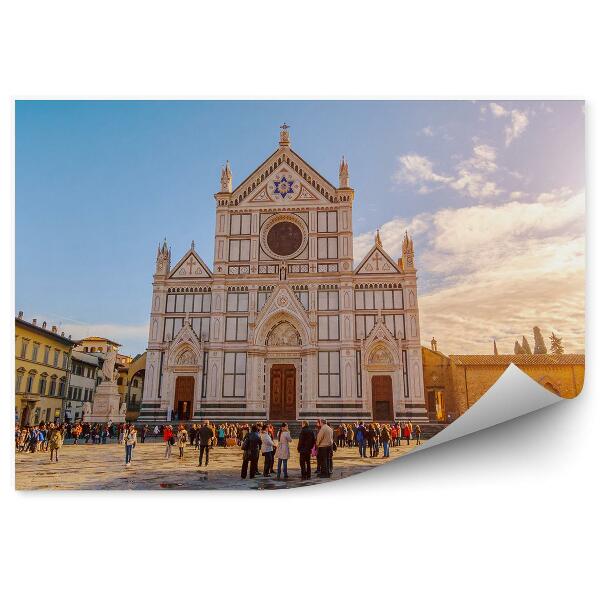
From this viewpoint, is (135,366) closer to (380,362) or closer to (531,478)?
(380,362)

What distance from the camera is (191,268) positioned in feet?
57.3

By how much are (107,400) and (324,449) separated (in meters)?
7.84

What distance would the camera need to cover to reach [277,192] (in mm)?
18016

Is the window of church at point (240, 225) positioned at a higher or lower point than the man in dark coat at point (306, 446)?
higher

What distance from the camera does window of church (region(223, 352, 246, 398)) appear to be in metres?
16.3

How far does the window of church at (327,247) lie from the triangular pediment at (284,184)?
1.45 meters

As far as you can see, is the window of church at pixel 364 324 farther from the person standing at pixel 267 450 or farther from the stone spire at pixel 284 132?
the person standing at pixel 267 450

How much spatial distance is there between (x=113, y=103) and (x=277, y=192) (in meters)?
8.12

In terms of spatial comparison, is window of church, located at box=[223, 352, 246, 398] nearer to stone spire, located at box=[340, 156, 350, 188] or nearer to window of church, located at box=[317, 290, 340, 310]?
window of church, located at box=[317, 290, 340, 310]

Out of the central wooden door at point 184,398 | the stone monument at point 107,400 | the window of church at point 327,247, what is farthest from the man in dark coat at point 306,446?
the window of church at point 327,247

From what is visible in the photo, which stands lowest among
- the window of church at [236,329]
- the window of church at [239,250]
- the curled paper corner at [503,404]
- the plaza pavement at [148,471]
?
the plaza pavement at [148,471]

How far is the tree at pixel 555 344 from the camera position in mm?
10664

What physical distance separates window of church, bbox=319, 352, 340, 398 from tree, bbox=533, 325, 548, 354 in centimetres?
683

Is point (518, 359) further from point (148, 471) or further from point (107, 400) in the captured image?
point (107, 400)
